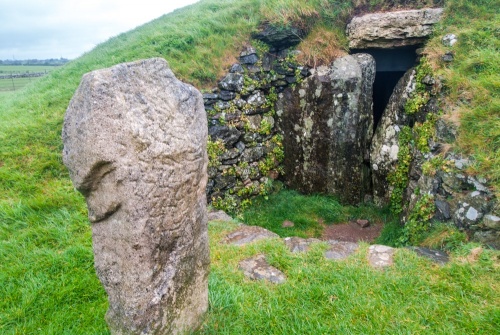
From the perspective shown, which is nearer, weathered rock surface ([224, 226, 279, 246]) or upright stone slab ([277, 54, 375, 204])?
weathered rock surface ([224, 226, 279, 246])

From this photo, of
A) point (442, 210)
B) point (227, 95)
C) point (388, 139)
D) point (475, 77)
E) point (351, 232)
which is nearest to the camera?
Answer: point (442, 210)

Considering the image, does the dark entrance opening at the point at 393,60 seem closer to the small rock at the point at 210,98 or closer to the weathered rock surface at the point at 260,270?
the small rock at the point at 210,98

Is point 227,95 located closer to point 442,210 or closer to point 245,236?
point 245,236

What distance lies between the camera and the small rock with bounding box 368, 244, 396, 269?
4261mm

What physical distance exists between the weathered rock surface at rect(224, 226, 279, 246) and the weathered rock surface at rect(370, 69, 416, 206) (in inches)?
122

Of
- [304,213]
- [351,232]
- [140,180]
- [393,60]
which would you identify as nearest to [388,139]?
[351,232]

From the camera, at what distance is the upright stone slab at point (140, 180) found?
2.27 meters

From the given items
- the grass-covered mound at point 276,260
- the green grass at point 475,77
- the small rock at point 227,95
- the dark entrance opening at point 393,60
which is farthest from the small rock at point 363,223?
the small rock at point 227,95

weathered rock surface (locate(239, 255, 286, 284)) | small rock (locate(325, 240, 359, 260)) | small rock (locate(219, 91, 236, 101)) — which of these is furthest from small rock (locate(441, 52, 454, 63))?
weathered rock surface (locate(239, 255, 286, 284))

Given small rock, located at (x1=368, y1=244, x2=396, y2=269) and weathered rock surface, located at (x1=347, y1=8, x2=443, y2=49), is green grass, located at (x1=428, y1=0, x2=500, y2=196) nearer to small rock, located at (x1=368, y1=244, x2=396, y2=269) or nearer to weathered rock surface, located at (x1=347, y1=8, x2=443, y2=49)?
weathered rock surface, located at (x1=347, y1=8, x2=443, y2=49)

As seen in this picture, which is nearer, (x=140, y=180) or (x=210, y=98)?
(x=140, y=180)

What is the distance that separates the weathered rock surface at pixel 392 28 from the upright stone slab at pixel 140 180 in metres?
6.18

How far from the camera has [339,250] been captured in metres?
4.71

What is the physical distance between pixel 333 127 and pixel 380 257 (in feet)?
12.3
